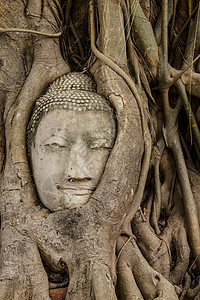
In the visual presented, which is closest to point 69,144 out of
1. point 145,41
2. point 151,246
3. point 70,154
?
point 70,154

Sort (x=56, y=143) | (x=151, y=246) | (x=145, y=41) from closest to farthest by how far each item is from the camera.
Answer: (x=56, y=143) < (x=151, y=246) < (x=145, y=41)

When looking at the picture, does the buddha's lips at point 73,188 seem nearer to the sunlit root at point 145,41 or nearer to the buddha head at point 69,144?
the buddha head at point 69,144

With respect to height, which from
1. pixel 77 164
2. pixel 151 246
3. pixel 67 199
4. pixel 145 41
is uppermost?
pixel 145 41

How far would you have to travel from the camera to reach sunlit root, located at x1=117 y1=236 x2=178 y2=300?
5.88ft

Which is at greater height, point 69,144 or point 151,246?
point 69,144

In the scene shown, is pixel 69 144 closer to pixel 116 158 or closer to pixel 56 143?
pixel 56 143

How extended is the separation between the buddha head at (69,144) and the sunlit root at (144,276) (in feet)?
1.24

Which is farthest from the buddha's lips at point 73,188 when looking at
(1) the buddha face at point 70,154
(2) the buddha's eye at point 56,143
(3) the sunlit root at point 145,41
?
(3) the sunlit root at point 145,41

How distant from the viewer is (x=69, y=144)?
2.01 metres

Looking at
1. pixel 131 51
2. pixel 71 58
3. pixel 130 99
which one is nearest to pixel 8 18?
pixel 71 58

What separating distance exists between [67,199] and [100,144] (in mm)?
363

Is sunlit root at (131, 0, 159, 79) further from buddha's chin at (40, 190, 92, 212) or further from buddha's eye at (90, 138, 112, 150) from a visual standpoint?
buddha's chin at (40, 190, 92, 212)

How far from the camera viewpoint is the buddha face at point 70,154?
1937mm

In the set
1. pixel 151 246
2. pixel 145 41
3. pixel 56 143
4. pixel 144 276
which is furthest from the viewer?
pixel 145 41
